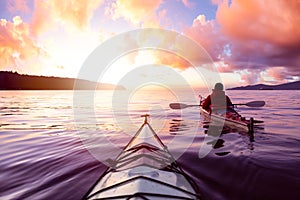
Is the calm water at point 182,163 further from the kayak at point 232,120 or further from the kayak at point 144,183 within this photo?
the kayak at point 144,183

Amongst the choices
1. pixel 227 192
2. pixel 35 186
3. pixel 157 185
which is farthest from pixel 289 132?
pixel 35 186

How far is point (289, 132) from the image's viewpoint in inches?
441

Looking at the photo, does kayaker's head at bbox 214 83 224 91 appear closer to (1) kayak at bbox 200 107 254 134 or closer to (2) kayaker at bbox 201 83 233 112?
(2) kayaker at bbox 201 83 233 112

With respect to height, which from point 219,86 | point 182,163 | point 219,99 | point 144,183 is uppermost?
point 219,86

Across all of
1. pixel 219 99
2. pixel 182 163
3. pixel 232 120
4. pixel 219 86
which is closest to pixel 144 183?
pixel 182 163

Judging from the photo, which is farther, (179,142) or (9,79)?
(9,79)

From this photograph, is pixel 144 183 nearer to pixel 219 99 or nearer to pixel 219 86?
pixel 219 99

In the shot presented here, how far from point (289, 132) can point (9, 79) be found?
190325 mm

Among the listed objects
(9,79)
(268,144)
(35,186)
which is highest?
(9,79)

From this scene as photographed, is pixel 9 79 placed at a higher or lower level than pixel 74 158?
higher

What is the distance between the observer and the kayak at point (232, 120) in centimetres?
955

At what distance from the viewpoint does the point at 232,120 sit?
1123cm

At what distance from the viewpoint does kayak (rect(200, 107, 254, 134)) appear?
31.3 feet

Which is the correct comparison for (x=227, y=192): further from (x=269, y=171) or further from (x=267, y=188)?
(x=269, y=171)
